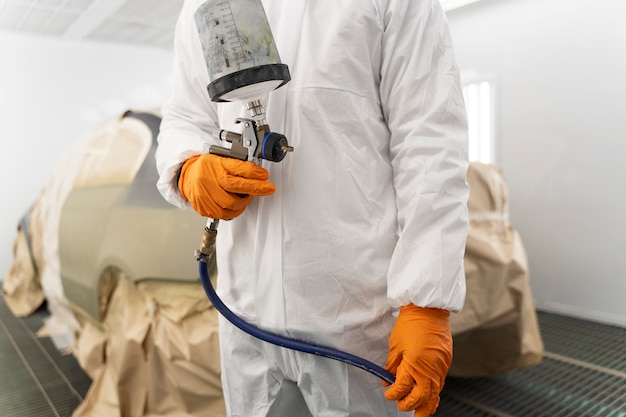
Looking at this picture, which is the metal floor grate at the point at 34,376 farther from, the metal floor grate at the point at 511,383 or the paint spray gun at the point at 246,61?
the paint spray gun at the point at 246,61

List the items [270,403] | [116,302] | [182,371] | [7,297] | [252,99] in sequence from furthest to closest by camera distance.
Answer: [7,297], [116,302], [182,371], [270,403], [252,99]

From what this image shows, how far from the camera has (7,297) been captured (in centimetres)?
248

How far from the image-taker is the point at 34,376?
195 cm

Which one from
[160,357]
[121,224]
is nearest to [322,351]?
[160,357]

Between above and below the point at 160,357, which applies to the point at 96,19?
above

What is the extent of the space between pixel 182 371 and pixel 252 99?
1.00m

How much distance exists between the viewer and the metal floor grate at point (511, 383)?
67.9 inches

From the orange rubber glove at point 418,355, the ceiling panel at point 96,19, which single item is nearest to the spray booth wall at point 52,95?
the ceiling panel at point 96,19

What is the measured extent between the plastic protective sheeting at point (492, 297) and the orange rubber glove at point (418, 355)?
1.01m

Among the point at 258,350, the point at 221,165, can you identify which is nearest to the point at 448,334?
the point at 258,350

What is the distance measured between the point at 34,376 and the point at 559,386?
1910mm

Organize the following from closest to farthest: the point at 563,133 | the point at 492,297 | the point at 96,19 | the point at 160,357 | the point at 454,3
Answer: the point at 160,357 < the point at 96,19 < the point at 492,297 < the point at 563,133 < the point at 454,3

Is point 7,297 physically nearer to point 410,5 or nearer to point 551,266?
point 410,5

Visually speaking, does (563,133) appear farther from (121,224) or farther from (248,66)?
(248,66)
